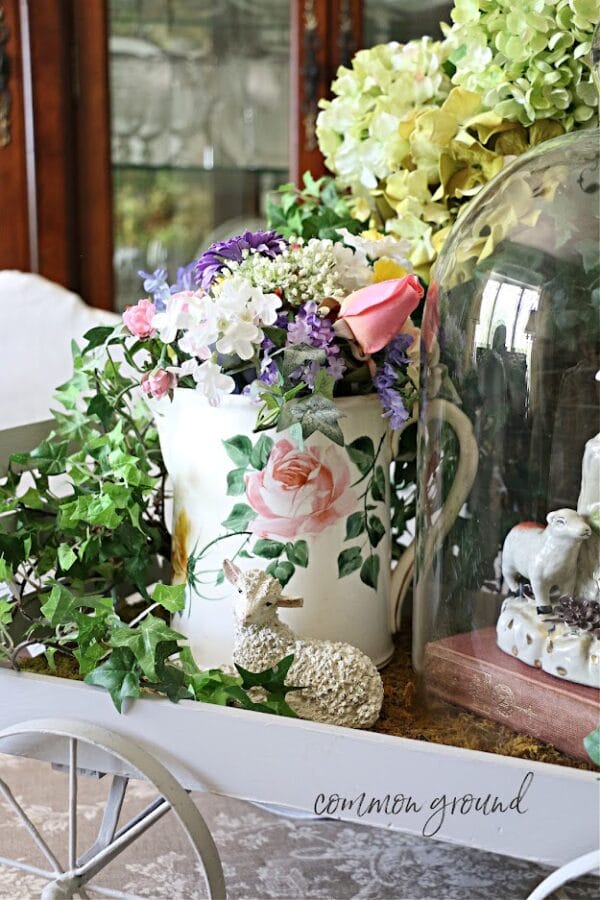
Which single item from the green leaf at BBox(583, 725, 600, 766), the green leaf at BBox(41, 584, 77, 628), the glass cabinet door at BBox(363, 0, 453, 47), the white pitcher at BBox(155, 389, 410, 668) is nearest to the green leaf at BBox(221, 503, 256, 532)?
the white pitcher at BBox(155, 389, 410, 668)

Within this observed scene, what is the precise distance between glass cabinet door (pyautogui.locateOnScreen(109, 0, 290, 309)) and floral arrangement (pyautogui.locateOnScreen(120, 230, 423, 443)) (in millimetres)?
1077

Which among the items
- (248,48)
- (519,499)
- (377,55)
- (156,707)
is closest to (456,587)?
(519,499)

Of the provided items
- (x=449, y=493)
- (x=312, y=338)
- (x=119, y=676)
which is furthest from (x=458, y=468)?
(x=119, y=676)

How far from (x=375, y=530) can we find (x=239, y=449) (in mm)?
108

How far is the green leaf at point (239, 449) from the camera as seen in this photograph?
0.65m

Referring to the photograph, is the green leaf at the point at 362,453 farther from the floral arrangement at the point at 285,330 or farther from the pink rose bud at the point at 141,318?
the pink rose bud at the point at 141,318

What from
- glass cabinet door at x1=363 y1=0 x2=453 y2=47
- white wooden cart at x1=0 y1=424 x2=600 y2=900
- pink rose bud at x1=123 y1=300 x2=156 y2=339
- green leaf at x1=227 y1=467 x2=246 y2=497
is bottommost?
white wooden cart at x1=0 y1=424 x2=600 y2=900

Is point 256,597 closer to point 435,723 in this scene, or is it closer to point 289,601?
point 289,601

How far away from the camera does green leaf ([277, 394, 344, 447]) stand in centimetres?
60

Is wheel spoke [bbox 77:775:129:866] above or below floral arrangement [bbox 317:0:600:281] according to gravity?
below

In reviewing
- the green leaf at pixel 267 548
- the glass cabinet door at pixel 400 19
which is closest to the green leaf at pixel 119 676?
the green leaf at pixel 267 548

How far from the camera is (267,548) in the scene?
0.65m

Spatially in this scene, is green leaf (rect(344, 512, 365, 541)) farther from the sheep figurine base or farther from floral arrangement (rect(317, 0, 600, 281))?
floral arrangement (rect(317, 0, 600, 281))

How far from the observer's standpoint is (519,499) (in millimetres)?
667
